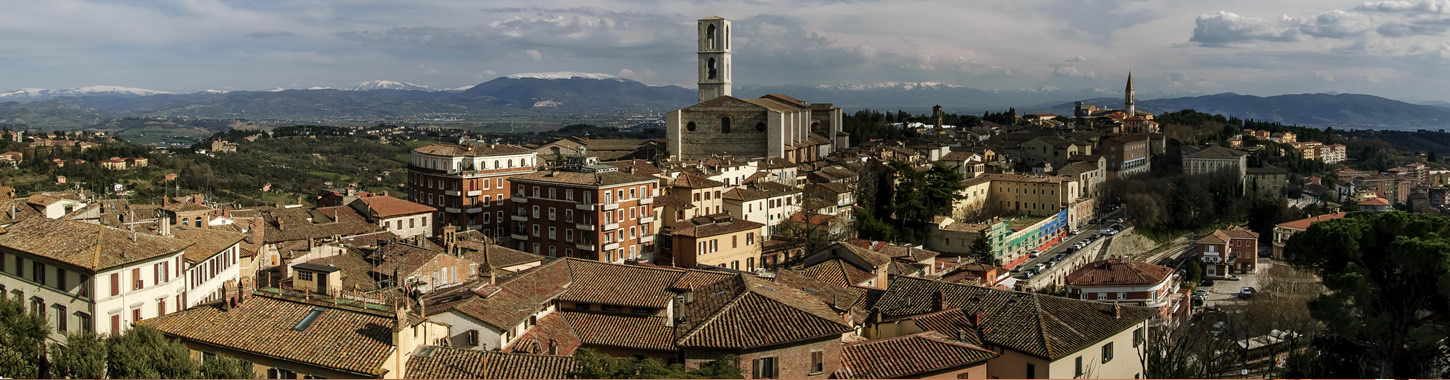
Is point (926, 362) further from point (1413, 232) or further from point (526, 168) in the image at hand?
point (526, 168)

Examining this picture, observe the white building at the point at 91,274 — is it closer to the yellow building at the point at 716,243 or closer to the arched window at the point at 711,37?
the yellow building at the point at 716,243

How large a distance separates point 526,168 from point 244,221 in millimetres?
16314

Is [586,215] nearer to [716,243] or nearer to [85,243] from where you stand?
[716,243]

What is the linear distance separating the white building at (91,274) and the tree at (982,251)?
97.8 ft

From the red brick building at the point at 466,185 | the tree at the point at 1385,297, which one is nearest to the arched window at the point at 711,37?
the red brick building at the point at 466,185

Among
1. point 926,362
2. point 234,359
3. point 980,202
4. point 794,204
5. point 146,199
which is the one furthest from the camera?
point 980,202

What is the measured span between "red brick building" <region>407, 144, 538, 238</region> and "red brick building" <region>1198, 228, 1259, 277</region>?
3180 centimetres

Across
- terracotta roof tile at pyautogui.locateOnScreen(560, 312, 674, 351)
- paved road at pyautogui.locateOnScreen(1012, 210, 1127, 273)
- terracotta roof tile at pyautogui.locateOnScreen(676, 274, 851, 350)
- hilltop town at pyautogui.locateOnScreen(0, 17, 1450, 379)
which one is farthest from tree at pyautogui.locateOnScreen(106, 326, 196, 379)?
paved road at pyautogui.locateOnScreen(1012, 210, 1127, 273)

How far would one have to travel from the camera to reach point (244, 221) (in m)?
26.4

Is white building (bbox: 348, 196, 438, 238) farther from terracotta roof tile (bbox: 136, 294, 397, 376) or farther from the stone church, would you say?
the stone church

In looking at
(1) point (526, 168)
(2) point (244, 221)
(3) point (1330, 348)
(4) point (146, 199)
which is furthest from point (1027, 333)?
(4) point (146, 199)

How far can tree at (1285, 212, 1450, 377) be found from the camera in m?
18.6

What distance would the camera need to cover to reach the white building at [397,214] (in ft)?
115

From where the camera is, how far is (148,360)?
11.9 meters
